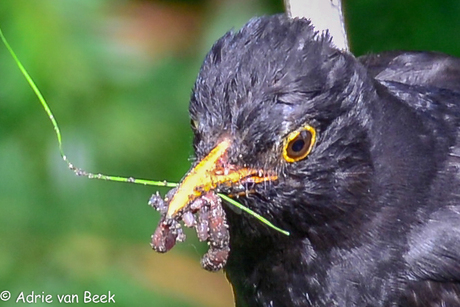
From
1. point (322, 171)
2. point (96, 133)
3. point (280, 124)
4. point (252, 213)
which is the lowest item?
point (96, 133)

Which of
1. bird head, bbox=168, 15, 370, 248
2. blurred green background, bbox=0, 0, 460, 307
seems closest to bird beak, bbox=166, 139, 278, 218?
bird head, bbox=168, 15, 370, 248

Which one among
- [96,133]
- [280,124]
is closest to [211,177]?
[280,124]

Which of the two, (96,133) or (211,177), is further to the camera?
(96,133)

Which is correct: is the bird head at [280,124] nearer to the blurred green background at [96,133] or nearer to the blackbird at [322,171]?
the blackbird at [322,171]

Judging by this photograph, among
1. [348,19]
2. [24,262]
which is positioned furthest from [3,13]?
[348,19]

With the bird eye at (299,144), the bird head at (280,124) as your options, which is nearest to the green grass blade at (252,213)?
the bird head at (280,124)

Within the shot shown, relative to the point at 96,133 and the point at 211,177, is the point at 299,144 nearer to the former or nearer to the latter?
the point at 211,177

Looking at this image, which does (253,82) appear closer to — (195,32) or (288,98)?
(288,98)
